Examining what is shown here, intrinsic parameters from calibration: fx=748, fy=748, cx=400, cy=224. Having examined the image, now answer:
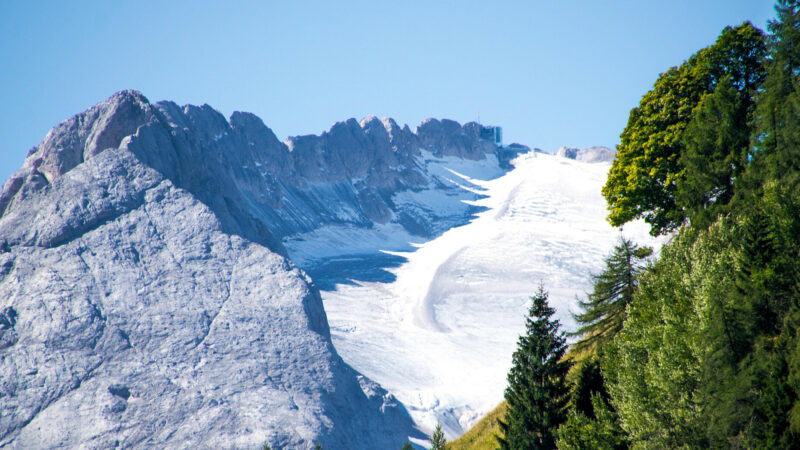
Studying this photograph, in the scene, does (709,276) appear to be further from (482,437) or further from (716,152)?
(482,437)

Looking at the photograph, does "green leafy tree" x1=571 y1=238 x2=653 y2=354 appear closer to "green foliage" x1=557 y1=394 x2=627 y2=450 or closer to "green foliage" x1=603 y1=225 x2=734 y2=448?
"green foliage" x1=603 y1=225 x2=734 y2=448

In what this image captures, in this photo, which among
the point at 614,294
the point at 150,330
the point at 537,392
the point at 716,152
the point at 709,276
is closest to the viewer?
the point at 709,276

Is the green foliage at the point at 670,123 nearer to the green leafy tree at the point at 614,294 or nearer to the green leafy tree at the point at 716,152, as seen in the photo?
the green leafy tree at the point at 716,152

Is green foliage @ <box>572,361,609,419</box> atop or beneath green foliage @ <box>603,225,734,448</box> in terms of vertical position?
beneath

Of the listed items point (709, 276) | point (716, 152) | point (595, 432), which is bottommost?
point (595, 432)

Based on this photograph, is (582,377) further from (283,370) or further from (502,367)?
(502,367)

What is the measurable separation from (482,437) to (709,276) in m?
16.4

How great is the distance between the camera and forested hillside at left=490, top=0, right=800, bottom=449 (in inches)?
853

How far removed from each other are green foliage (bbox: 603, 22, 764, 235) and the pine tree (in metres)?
13.7

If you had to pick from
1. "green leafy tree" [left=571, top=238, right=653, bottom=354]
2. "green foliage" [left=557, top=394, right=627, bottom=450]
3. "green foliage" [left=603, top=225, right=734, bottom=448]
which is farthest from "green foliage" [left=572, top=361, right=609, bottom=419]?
"green leafy tree" [left=571, top=238, right=653, bottom=354]

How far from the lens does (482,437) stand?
1451 inches

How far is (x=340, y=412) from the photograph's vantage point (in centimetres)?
13725

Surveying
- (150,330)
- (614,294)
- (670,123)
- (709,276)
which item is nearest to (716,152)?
(670,123)

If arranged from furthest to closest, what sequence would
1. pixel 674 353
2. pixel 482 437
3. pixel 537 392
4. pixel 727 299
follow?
pixel 482 437 → pixel 537 392 → pixel 674 353 → pixel 727 299
